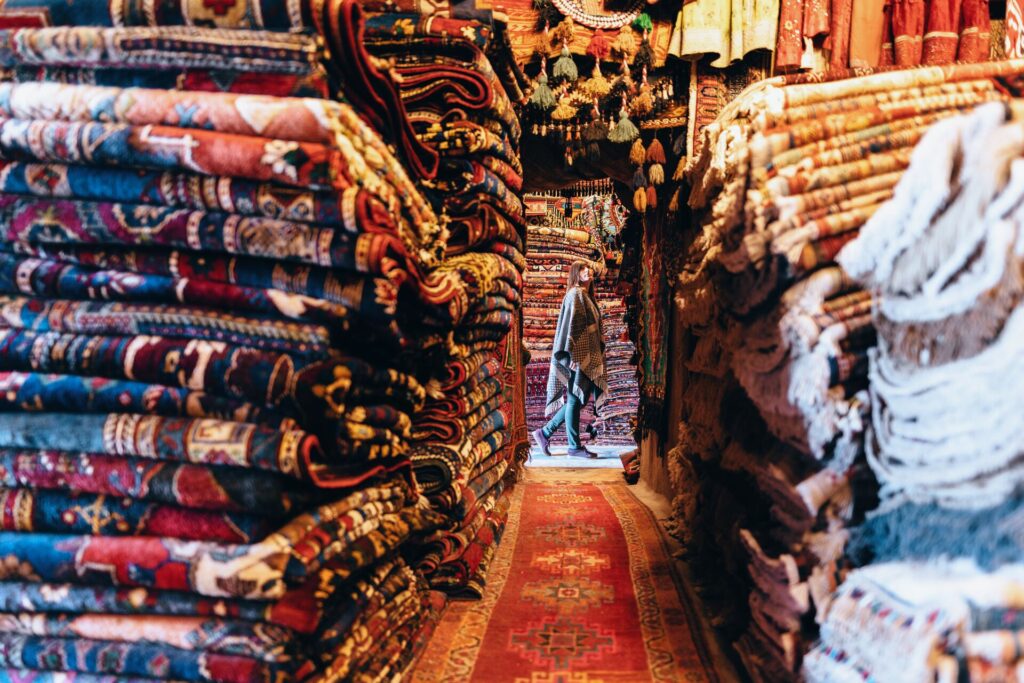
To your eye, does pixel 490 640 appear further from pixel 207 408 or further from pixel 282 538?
pixel 207 408

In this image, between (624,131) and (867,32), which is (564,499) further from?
(867,32)

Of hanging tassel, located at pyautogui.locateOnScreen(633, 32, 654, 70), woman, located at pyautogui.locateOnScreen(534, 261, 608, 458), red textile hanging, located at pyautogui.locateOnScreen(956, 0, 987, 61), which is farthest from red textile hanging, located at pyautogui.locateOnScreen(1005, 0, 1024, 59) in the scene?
woman, located at pyautogui.locateOnScreen(534, 261, 608, 458)

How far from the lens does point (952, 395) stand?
85 centimetres

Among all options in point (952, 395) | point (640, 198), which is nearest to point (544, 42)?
point (640, 198)

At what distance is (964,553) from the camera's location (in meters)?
0.90

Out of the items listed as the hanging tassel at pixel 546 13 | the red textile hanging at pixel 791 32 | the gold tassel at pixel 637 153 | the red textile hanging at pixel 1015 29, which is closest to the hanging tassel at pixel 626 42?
the hanging tassel at pixel 546 13

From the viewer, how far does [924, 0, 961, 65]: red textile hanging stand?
119 inches

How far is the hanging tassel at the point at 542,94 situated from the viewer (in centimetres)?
370

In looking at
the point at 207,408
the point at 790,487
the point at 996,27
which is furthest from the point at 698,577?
the point at 996,27

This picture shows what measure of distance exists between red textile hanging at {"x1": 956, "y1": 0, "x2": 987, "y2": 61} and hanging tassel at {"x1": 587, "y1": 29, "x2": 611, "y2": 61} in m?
1.75

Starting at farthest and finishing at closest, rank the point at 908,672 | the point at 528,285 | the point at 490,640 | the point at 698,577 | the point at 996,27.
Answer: the point at 528,285, the point at 996,27, the point at 698,577, the point at 490,640, the point at 908,672

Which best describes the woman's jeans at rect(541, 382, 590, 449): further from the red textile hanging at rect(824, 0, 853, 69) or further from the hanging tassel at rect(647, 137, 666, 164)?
the red textile hanging at rect(824, 0, 853, 69)

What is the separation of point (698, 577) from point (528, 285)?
236 inches

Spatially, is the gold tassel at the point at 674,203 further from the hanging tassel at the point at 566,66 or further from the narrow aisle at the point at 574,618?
the narrow aisle at the point at 574,618
